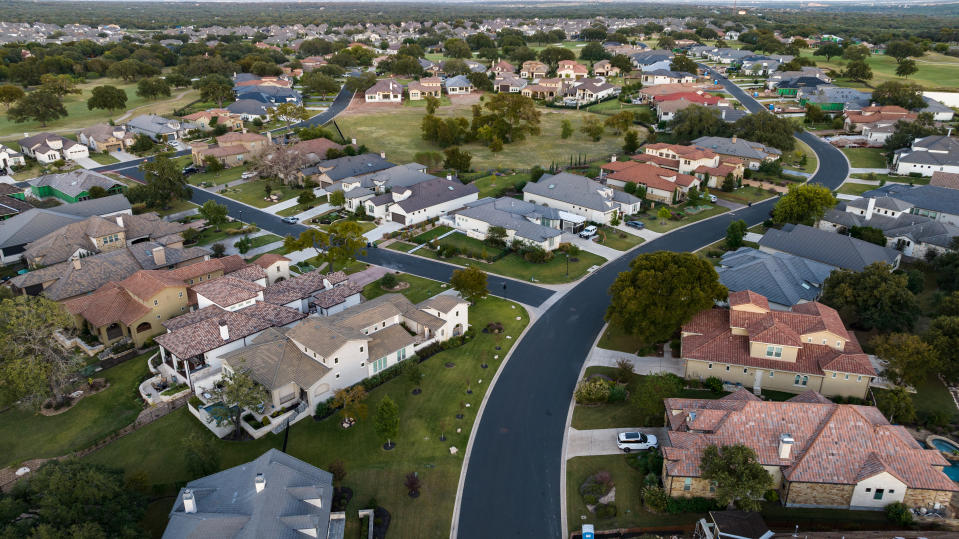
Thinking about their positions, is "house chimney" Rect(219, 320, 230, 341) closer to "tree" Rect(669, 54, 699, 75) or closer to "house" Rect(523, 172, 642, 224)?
"house" Rect(523, 172, 642, 224)

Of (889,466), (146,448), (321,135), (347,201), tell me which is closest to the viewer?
(889,466)

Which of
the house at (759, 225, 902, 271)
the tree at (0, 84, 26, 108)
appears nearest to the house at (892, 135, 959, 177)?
the house at (759, 225, 902, 271)

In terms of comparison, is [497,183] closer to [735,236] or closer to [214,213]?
[735,236]

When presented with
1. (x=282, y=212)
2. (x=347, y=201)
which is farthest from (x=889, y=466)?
(x=282, y=212)

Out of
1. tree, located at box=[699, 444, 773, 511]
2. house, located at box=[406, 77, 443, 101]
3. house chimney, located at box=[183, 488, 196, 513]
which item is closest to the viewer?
house chimney, located at box=[183, 488, 196, 513]

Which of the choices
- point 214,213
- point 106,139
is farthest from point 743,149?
point 106,139

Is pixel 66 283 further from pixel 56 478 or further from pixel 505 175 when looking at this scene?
pixel 505 175
